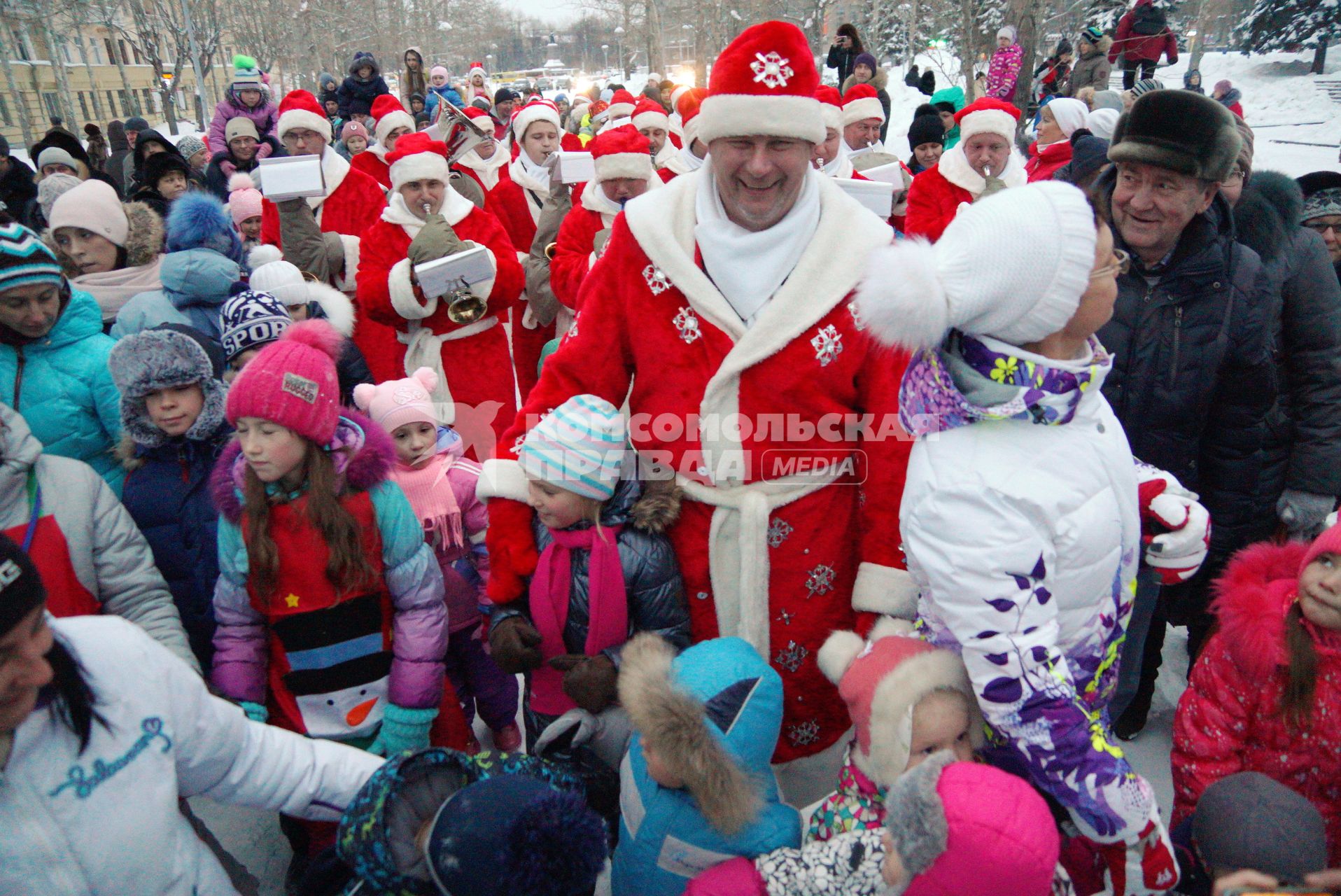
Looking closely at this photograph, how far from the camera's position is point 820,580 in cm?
192

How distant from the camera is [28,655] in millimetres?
Result: 1071

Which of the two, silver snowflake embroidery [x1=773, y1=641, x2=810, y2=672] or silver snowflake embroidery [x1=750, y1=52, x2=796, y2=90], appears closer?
silver snowflake embroidery [x1=750, y1=52, x2=796, y2=90]

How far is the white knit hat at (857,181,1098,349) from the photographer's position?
47.2 inches

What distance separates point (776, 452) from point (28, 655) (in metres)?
1.37

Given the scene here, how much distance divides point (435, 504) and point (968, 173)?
3794 mm

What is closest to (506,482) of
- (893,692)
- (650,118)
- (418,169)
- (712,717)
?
(712,717)

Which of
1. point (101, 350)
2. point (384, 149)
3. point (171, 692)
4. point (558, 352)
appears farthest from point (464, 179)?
point (171, 692)

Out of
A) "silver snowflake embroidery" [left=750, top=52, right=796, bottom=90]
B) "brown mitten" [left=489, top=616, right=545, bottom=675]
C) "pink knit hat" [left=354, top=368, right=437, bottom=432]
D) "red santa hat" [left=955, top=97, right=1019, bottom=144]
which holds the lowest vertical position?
"brown mitten" [left=489, top=616, right=545, bottom=675]

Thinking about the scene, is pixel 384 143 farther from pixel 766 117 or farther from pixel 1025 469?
pixel 1025 469

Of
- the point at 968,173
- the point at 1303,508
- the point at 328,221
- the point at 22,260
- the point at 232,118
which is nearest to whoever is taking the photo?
the point at 22,260

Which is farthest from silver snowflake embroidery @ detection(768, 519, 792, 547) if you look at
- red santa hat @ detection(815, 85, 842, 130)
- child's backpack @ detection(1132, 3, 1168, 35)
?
child's backpack @ detection(1132, 3, 1168, 35)

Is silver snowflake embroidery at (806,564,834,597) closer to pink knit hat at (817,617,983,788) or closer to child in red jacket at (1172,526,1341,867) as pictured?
pink knit hat at (817,617,983,788)

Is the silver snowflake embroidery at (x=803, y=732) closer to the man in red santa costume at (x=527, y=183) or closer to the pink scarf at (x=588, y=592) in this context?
the pink scarf at (x=588, y=592)

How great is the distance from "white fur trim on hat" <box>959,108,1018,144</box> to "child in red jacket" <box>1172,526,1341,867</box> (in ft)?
12.3
